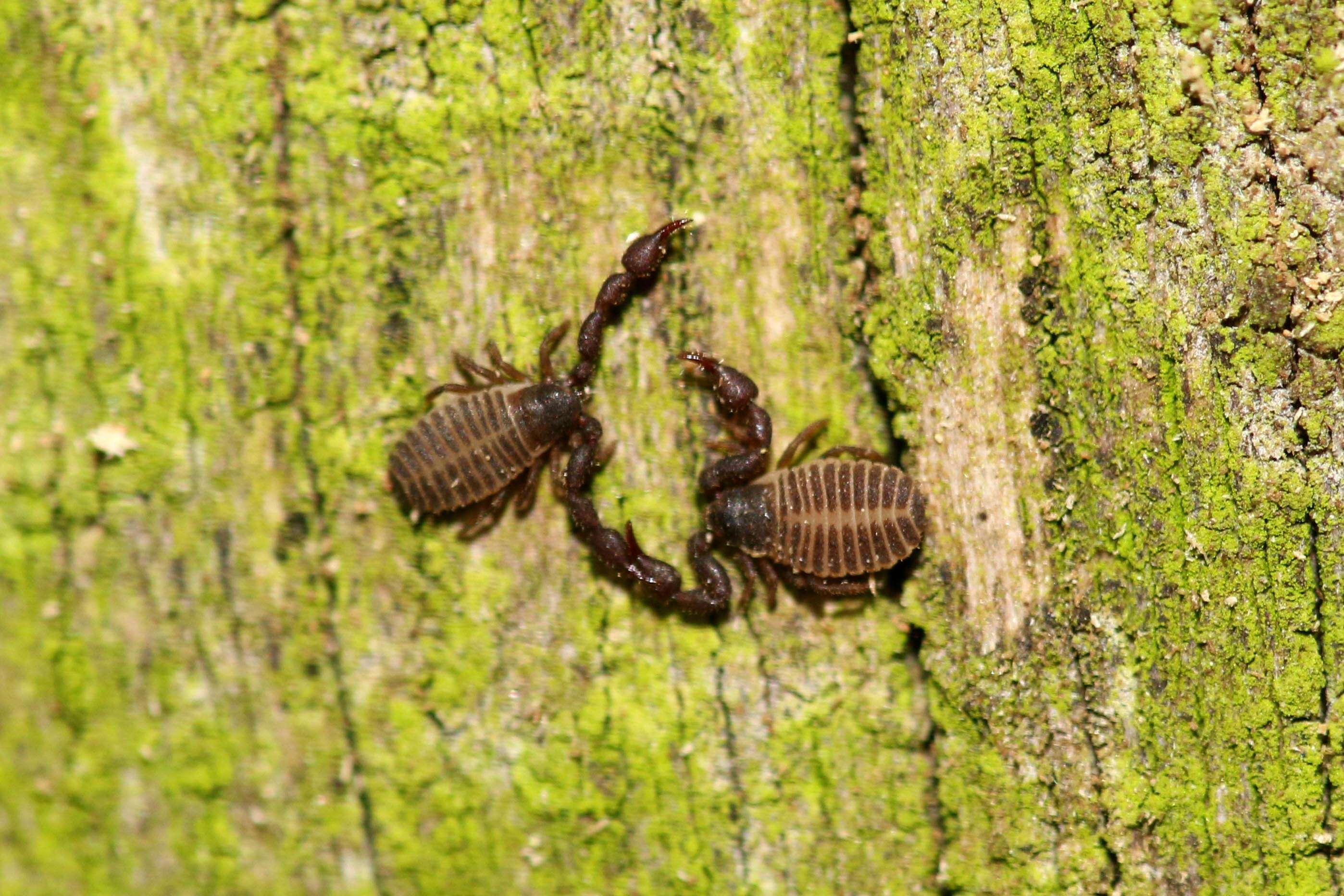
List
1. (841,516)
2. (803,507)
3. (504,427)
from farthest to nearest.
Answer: (504,427) → (803,507) → (841,516)

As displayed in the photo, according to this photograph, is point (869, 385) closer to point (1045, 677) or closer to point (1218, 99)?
point (1045, 677)

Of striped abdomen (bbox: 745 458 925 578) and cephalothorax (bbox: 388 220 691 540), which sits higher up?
cephalothorax (bbox: 388 220 691 540)

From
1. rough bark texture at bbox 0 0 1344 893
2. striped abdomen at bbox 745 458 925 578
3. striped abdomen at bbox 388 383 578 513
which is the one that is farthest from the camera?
striped abdomen at bbox 388 383 578 513

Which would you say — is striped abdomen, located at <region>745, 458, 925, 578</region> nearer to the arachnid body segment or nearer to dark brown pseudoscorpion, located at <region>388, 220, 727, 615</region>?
the arachnid body segment

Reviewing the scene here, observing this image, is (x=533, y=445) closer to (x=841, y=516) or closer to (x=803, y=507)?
(x=803, y=507)

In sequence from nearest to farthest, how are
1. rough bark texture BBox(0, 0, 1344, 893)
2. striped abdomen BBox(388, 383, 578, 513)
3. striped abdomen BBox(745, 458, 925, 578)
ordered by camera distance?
striped abdomen BBox(745, 458, 925, 578) → rough bark texture BBox(0, 0, 1344, 893) → striped abdomen BBox(388, 383, 578, 513)

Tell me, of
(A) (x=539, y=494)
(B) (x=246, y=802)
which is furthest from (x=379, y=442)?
(B) (x=246, y=802)

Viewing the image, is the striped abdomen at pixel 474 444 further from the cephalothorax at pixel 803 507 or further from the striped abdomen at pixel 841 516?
the striped abdomen at pixel 841 516

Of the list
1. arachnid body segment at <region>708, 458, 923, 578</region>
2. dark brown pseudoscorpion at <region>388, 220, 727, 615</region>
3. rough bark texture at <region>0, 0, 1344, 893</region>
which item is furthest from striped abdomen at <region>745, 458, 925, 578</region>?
dark brown pseudoscorpion at <region>388, 220, 727, 615</region>

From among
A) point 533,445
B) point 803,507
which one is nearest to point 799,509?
point 803,507
